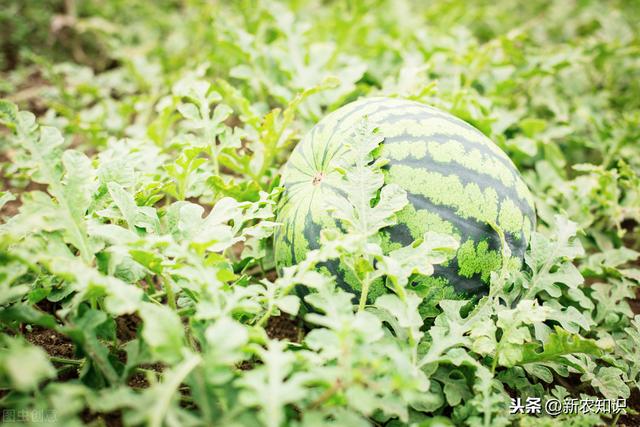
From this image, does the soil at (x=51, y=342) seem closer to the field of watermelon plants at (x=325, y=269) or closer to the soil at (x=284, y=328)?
the field of watermelon plants at (x=325, y=269)

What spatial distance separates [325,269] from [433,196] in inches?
17.4

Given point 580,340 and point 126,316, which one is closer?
point 580,340

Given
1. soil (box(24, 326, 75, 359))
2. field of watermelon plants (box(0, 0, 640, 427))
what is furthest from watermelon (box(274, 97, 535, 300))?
soil (box(24, 326, 75, 359))

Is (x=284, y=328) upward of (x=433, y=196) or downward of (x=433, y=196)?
downward

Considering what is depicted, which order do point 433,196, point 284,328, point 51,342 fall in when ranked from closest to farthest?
point 433,196, point 51,342, point 284,328

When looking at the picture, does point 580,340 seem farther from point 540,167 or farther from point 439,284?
point 540,167

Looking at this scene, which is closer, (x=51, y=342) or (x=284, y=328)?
(x=51, y=342)

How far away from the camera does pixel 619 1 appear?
4.60 m

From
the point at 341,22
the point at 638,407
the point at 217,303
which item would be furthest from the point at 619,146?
the point at 217,303

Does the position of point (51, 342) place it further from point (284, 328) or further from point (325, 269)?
point (325, 269)

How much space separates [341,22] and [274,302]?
94.0 inches

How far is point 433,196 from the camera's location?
163 centimetres

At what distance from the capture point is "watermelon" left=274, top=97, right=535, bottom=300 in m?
1.63

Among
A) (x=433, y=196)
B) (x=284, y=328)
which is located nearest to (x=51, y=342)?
(x=284, y=328)
